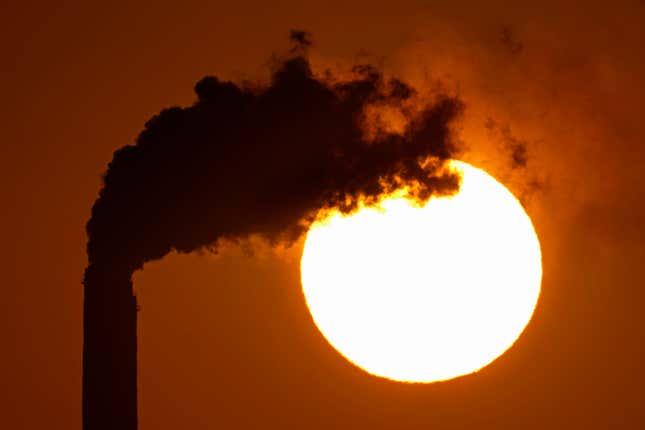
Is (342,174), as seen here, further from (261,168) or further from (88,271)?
(88,271)

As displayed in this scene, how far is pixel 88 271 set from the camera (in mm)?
18203

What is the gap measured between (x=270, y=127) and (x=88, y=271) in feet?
10.7

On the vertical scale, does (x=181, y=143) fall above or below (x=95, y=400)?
above

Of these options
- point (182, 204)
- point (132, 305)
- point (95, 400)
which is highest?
point (182, 204)

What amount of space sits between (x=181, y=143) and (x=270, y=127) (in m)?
1.30

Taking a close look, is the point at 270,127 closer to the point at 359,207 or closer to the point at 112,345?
the point at 359,207

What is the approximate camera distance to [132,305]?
18.1 m

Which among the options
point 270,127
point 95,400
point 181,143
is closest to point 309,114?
point 270,127

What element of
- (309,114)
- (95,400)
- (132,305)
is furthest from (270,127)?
(95,400)

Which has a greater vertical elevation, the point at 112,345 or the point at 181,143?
the point at 181,143

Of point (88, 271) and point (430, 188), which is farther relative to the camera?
point (430, 188)

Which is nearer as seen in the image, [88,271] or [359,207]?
[88,271]

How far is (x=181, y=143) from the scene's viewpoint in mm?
18656

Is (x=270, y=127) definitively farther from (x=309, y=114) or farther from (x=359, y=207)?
(x=359, y=207)
